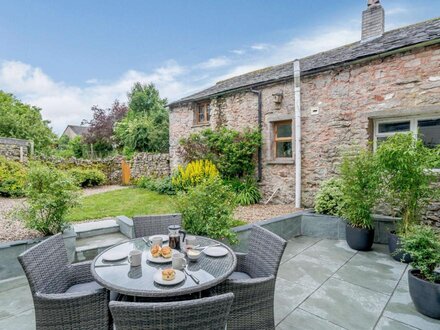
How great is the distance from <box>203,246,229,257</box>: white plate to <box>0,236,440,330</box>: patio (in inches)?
37.8

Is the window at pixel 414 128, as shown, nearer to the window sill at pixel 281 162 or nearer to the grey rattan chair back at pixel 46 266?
the window sill at pixel 281 162

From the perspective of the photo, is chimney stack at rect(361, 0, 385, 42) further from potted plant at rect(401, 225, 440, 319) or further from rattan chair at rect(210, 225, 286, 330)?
rattan chair at rect(210, 225, 286, 330)

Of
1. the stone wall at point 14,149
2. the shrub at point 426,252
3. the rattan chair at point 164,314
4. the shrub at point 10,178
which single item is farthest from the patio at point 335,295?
the stone wall at point 14,149

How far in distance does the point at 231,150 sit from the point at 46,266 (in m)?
6.04

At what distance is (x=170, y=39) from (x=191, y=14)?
1660mm

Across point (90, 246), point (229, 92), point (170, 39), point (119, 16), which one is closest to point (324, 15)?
point (229, 92)

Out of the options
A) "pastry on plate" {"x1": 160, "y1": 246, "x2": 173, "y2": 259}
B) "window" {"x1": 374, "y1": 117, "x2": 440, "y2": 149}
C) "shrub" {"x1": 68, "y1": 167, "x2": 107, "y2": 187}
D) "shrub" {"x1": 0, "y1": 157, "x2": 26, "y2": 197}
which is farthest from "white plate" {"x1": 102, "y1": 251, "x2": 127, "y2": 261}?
"shrub" {"x1": 68, "y1": 167, "x2": 107, "y2": 187}

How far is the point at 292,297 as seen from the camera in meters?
2.96

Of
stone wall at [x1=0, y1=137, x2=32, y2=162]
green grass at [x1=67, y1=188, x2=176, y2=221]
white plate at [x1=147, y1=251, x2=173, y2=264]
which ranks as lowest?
green grass at [x1=67, y1=188, x2=176, y2=221]

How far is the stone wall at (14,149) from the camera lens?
940 centimetres

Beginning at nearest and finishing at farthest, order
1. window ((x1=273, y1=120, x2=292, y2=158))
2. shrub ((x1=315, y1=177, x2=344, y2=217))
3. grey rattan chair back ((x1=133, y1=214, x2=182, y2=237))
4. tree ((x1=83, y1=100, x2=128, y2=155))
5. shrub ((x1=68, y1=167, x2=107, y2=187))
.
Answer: grey rattan chair back ((x1=133, y1=214, x2=182, y2=237)) < shrub ((x1=315, y1=177, x2=344, y2=217)) < window ((x1=273, y1=120, x2=292, y2=158)) < shrub ((x1=68, y1=167, x2=107, y2=187)) < tree ((x1=83, y1=100, x2=128, y2=155))

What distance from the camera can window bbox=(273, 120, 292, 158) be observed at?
23.4 feet

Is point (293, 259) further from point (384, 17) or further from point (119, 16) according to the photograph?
point (119, 16)

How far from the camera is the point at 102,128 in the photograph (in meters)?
19.6
